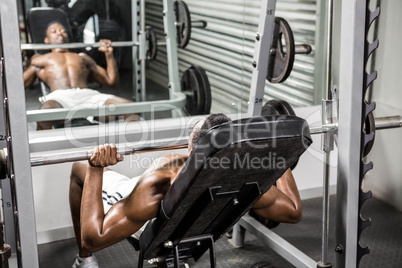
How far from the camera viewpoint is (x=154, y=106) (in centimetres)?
374

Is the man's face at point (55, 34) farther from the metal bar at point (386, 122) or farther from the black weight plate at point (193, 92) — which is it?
the metal bar at point (386, 122)

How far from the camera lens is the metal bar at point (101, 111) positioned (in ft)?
11.0

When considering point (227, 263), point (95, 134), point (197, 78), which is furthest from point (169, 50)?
point (227, 263)

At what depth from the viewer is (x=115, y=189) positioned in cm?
231

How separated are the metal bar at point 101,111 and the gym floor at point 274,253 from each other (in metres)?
0.88

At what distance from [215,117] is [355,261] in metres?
0.70

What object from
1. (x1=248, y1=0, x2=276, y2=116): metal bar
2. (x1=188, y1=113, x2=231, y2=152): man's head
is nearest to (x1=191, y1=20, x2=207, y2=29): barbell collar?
(x1=248, y1=0, x2=276, y2=116): metal bar

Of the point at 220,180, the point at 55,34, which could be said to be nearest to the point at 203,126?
the point at 220,180

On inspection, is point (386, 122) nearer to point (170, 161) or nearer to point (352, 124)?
point (352, 124)

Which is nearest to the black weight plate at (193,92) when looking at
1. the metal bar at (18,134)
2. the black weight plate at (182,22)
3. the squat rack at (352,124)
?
the black weight plate at (182,22)

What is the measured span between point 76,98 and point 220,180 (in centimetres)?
227

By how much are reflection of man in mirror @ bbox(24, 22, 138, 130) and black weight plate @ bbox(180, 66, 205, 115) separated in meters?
0.39

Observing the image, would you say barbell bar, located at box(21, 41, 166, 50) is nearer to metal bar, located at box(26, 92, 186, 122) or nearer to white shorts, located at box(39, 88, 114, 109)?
white shorts, located at box(39, 88, 114, 109)

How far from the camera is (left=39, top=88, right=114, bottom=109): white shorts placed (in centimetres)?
367
